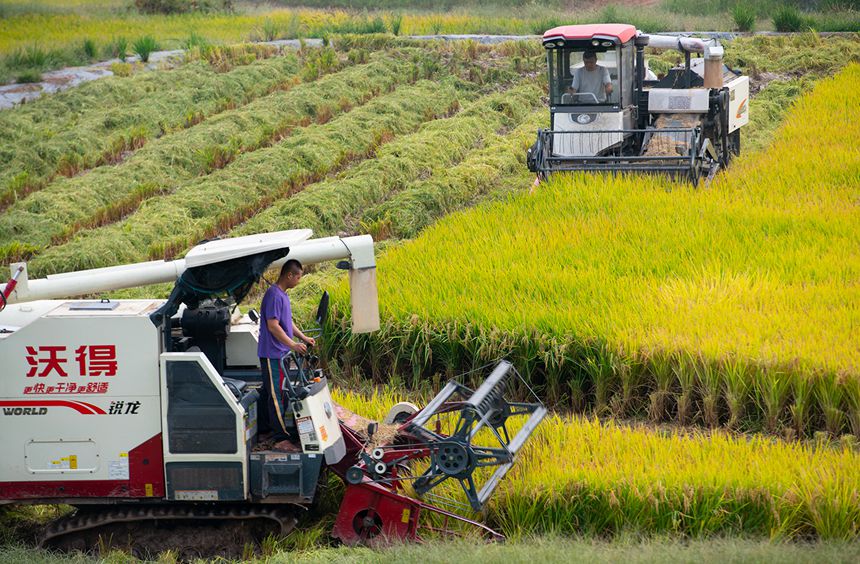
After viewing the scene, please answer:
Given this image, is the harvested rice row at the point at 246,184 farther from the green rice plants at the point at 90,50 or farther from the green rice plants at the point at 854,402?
the green rice plants at the point at 854,402

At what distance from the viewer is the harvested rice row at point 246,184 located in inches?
501

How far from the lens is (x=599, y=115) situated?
15.3 metres


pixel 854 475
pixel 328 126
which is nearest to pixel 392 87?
pixel 328 126

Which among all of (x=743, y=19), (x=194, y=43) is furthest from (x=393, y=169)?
(x=743, y=19)

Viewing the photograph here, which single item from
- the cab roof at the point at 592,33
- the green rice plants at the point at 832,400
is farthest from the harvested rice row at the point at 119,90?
the green rice plants at the point at 832,400

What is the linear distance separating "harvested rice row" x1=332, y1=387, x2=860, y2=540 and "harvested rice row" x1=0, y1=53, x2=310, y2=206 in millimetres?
10540

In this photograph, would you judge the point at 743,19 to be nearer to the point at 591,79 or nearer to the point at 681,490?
the point at 591,79

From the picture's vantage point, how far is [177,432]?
6758 millimetres

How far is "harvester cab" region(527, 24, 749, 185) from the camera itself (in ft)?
48.8

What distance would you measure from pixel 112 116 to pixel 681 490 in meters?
14.3

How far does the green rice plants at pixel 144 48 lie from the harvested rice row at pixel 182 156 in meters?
4.31

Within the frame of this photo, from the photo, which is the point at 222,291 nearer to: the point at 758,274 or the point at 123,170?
the point at 758,274

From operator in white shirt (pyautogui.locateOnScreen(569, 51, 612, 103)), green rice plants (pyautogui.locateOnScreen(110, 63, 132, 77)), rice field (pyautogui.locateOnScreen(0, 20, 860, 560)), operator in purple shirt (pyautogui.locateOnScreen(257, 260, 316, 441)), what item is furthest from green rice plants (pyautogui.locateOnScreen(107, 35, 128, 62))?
operator in purple shirt (pyautogui.locateOnScreen(257, 260, 316, 441))

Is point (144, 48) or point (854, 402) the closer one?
point (854, 402)
